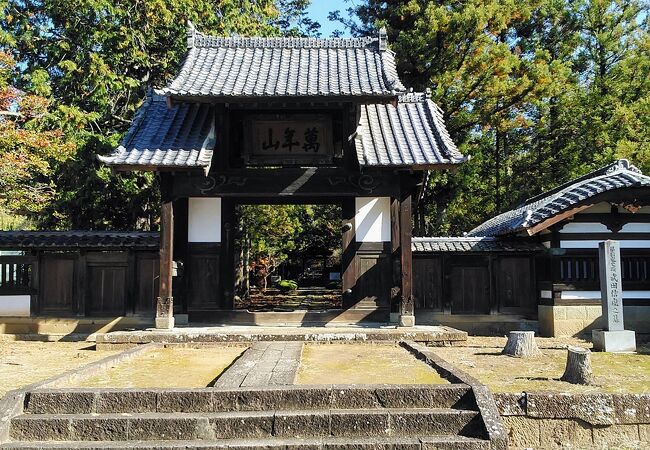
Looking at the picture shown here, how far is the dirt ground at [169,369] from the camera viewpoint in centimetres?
724

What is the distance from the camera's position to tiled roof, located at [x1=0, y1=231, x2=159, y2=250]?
1374 centimetres

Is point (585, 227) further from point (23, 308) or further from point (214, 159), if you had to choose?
point (23, 308)

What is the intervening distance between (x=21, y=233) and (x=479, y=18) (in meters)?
17.6

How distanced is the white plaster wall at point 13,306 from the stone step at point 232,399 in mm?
8670

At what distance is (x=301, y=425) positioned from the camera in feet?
19.7

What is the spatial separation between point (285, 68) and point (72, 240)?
698cm

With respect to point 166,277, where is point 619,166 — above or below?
above

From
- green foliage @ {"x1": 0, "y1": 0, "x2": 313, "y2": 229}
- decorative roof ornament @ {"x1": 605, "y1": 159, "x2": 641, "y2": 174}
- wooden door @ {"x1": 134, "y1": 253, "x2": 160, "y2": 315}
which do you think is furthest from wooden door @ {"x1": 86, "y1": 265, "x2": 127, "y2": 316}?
decorative roof ornament @ {"x1": 605, "y1": 159, "x2": 641, "y2": 174}

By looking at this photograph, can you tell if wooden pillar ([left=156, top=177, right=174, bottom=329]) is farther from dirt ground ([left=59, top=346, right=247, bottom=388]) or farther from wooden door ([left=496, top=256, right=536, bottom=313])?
wooden door ([left=496, top=256, right=536, bottom=313])

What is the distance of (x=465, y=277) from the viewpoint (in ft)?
47.6

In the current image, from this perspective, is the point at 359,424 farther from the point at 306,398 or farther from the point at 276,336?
the point at 276,336

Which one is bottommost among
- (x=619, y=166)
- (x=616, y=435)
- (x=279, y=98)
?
(x=616, y=435)

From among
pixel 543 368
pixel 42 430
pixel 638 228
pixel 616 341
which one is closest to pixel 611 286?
pixel 616 341

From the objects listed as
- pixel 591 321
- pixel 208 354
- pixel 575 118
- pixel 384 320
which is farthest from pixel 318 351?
pixel 575 118
